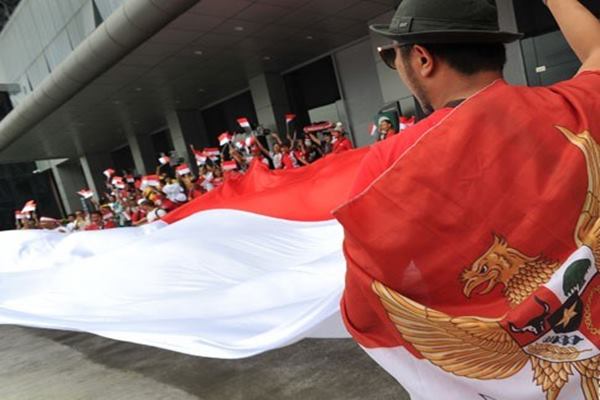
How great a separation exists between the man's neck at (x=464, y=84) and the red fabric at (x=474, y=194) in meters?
0.06

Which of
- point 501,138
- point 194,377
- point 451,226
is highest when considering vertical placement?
point 501,138

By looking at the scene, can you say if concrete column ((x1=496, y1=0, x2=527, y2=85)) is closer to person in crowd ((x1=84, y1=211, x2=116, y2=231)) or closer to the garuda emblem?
person in crowd ((x1=84, y1=211, x2=116, y2=231))

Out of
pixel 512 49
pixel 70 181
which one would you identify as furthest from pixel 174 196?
pixel 70 181

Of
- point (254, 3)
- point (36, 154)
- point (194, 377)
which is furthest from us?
point (36, 154)

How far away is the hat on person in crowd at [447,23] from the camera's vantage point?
93cm

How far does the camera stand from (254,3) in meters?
8.94

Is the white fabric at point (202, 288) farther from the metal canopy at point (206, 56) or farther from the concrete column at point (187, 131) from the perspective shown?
the concrete column at point (187, 131)

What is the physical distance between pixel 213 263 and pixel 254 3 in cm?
728

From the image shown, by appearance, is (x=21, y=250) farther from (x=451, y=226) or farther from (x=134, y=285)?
(x=451, y=226)

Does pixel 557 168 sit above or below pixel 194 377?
above

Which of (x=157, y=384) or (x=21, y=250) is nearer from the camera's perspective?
(x=157, y=384)

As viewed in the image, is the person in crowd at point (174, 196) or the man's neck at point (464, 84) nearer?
the man's neck at point (464, 84)

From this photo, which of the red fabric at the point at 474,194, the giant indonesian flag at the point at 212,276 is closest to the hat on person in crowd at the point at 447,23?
the red fabric at the point at 474,194

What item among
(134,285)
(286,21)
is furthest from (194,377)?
(286,21)
